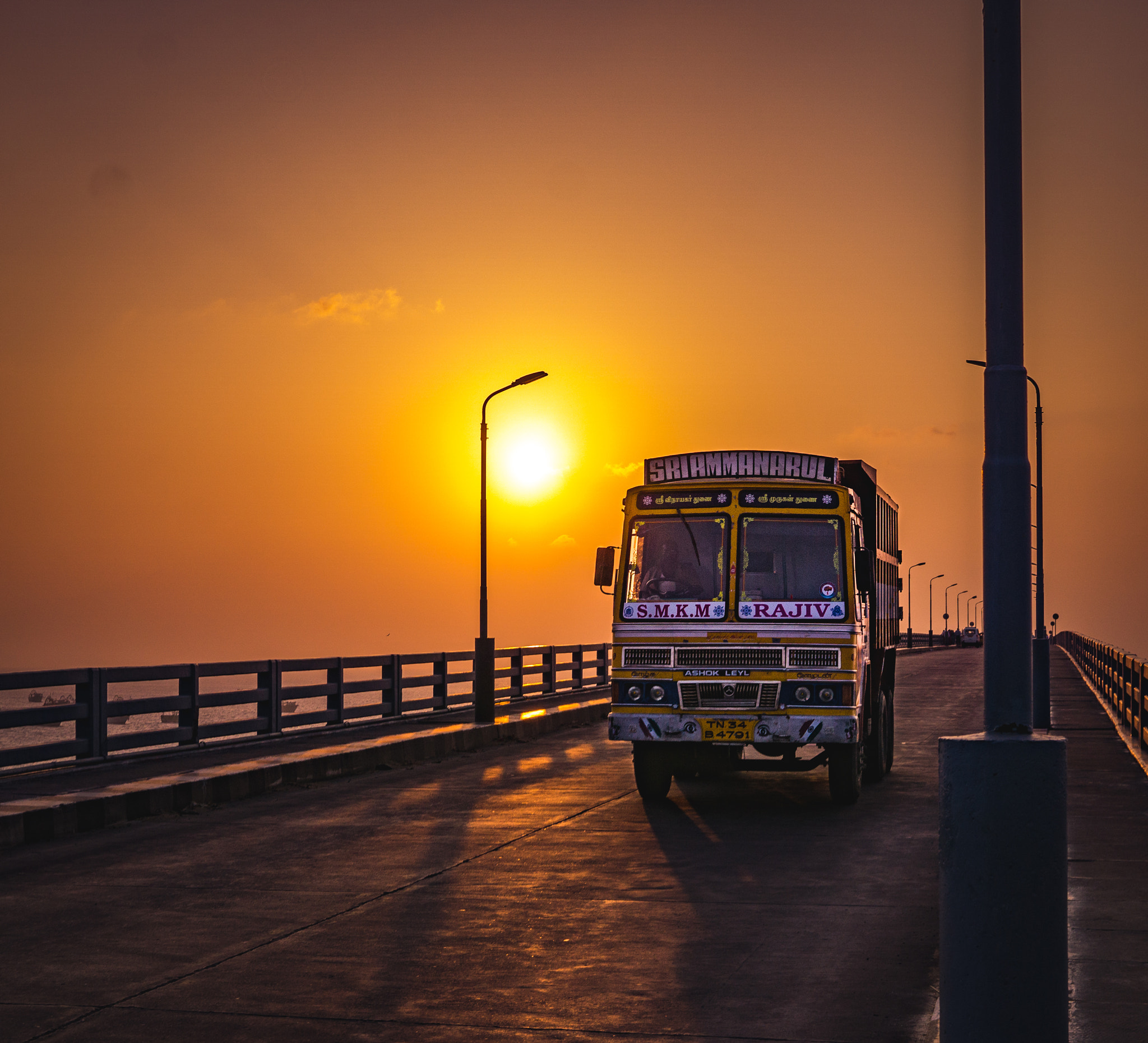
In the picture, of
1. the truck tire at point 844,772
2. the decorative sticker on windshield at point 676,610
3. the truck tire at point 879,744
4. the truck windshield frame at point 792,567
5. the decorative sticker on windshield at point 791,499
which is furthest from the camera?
the truck tire at point 879,744

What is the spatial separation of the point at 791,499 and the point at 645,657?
215 cm

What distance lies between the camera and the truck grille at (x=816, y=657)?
13664 mm

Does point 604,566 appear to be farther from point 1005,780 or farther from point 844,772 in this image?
point 1005,780

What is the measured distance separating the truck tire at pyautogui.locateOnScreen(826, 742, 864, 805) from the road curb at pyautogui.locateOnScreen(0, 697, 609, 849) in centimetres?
645

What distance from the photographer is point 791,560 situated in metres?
14.2

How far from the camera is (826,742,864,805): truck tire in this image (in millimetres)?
14312

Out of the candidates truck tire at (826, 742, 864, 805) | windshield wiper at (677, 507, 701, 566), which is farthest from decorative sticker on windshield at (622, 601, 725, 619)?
truck tire at (826, 742, 864, 805)

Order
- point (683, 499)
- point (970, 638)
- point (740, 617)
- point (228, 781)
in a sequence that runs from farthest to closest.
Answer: point (970, 638), point (228, 781), point (683, 499), point (740, 617)

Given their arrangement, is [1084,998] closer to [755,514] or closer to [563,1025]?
[563,1025]

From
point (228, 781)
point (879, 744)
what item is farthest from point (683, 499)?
point (228, 781)

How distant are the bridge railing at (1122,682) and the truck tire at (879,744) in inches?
175

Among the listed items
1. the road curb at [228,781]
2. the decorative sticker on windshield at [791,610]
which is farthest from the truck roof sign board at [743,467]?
the road curb at [228,781]

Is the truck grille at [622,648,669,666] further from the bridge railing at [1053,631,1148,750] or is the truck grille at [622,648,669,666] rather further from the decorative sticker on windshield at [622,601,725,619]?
the bridge railing at [1053,631,1148,750]

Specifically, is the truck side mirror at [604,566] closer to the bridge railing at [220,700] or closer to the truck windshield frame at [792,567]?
the truck windshield frame at [792,567]
